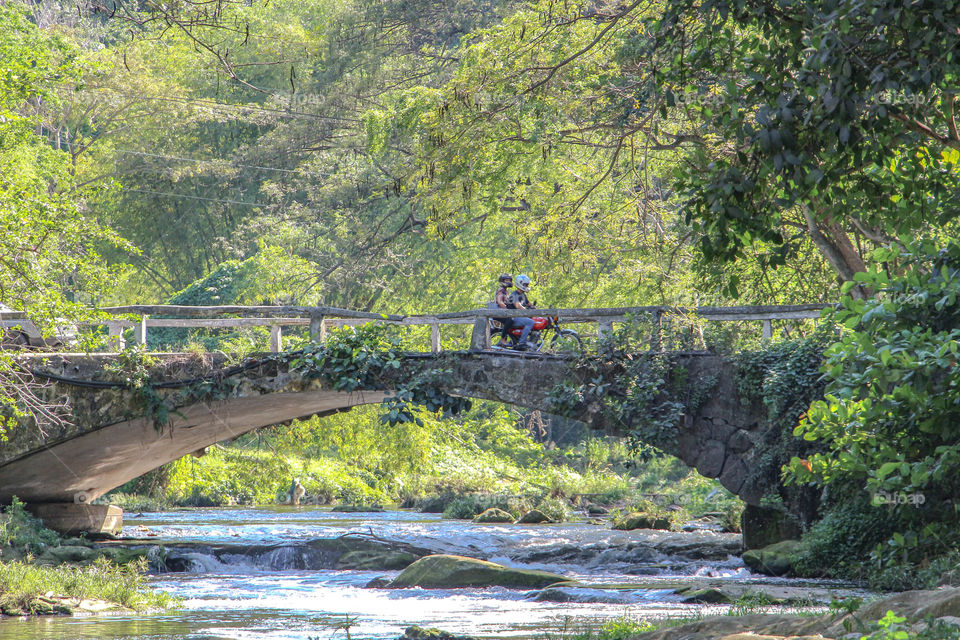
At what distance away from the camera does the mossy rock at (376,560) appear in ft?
57.3

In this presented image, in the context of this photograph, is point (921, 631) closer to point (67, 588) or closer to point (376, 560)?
point (67, 588)

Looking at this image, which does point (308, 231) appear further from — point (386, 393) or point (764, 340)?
point (764, 340)

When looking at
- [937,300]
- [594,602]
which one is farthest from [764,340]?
[937,300]

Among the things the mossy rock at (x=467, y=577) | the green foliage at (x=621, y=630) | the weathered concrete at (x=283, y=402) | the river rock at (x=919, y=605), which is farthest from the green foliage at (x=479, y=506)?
the river rock at (x=919, y=605)

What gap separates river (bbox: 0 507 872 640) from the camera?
11.1 meters

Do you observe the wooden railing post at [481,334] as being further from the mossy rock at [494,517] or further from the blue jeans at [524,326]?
the mossy rock at [494,517]

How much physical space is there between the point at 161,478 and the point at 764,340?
19.9 m

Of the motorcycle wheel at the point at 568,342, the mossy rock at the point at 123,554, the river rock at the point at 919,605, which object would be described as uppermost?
the motorcycle wheel at the point at 568,342

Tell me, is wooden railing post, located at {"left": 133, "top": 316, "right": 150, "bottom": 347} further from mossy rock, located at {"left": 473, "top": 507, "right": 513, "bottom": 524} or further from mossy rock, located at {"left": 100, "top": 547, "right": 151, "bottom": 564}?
mossy rock, located at {"left": 473, "top": 507, "right": 513, "bottom": 524}

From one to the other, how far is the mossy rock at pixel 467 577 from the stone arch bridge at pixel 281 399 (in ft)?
8.38

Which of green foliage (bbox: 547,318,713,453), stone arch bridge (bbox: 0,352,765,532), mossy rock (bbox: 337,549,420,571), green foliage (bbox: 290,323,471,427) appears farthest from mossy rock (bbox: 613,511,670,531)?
green foliage (bbox: 290,323,471,427)

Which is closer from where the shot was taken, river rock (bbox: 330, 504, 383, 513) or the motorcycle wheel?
the motorcycle wheel

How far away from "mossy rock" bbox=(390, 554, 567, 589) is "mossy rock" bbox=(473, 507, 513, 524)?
10717mm

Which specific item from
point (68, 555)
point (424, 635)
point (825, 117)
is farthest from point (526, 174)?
point (825, 117)
